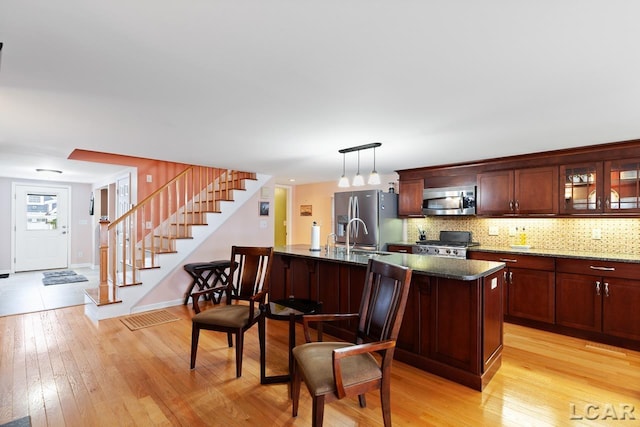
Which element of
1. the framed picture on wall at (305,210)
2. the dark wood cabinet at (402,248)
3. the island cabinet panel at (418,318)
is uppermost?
the framed picture on wall at (305,210)

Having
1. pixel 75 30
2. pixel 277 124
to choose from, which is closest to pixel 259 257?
pixel 277 124

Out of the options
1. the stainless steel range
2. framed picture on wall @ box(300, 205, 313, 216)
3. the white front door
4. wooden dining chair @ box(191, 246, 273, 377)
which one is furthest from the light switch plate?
the white front door

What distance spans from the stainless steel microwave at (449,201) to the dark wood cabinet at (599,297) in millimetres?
1366

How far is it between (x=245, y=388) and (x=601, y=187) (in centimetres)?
427

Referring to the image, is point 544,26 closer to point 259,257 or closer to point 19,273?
point 259,257

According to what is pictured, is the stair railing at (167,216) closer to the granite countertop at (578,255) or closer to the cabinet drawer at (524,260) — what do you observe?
the cabinet drawer at (524,260)

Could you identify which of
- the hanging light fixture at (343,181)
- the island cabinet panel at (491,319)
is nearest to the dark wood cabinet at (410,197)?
the hanging light fixture at (343,181)

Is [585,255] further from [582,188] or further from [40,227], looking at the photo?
[40,227]

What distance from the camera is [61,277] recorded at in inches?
258

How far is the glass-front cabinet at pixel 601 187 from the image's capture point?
3.41 meters

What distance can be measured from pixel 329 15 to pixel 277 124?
1.56 meters

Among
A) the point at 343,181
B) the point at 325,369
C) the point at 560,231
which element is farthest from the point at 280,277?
the point at 560,231

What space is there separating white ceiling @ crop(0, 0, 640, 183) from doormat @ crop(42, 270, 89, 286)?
3946mm

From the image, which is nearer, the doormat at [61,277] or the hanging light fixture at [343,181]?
the hanging light fixture at [343,181]
